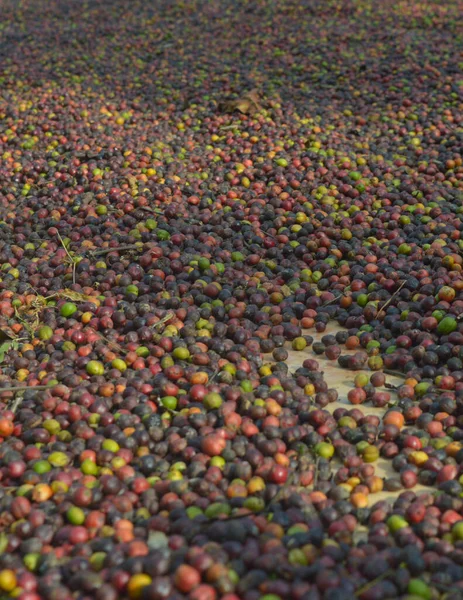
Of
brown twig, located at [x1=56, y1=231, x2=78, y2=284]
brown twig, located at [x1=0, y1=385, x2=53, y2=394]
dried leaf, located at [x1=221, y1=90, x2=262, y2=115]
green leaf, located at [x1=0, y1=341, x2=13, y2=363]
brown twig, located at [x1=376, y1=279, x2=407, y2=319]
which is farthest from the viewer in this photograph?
dried leaf, located at [x1=221, y1=90, x2=262, y2=115]

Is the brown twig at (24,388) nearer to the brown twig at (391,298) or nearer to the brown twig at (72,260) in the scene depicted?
the brown twig at (72,260)

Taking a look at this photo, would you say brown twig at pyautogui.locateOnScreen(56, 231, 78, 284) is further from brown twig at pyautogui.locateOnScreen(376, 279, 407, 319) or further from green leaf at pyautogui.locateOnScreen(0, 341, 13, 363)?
brown twig at pyautogui.locateOnScreen(376, 279, 407, 319)

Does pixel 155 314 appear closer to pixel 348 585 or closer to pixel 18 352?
pixel 18 352

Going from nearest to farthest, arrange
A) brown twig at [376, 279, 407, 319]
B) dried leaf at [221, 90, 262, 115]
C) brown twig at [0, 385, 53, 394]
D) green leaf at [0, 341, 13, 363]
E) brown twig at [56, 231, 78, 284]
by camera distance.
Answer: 1. brown twig at [0, 385, 53, 394]
2. green leaf at [0, 341, 13, 363]
3. brown twig at [376, 279, 407, 319]
4. brown twig at [56, 231, 78, 284]
5. dried leaf at [221, 90, 262, 115]

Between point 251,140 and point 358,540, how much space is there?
5.67 metres

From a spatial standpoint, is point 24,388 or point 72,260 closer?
point 24,388

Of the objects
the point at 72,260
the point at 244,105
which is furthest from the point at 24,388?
the point at 244,105

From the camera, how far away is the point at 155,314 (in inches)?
189

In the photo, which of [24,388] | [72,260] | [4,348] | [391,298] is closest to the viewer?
[24,388]

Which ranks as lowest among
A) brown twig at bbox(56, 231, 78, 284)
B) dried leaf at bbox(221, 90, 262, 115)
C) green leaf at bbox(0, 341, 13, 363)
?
brown twig at bbox(56, 231, 78, 284)

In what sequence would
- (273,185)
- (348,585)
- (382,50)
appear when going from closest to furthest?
1. (348,585)
2. (273,185)
3. (382,50)

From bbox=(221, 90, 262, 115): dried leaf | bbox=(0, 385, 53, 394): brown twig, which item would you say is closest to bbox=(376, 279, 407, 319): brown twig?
bbox=(0, 385, 53, 394): brown twig

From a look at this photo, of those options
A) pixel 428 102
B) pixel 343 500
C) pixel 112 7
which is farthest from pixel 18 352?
pixel 112 7

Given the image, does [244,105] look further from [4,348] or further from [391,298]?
[4,348]
